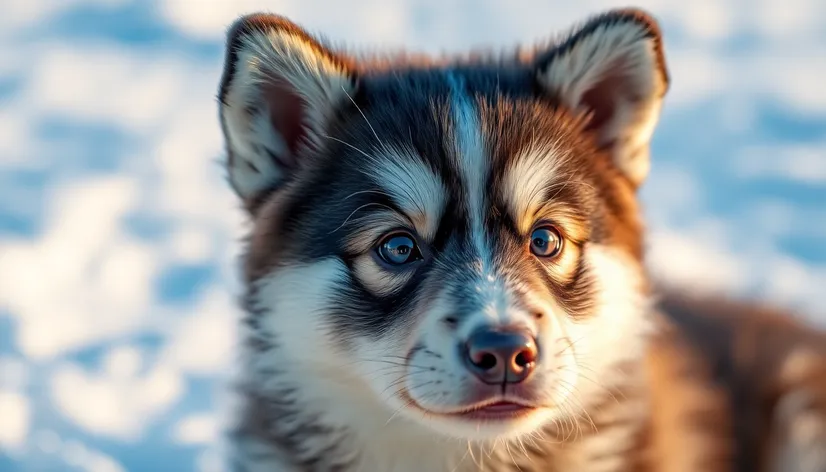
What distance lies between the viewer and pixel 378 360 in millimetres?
2510

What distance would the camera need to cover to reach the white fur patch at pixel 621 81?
280cm

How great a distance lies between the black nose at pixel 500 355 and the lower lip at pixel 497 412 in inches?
4.2

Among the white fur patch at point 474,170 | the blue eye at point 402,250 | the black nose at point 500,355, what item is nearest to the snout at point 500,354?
the black nose at point 500,355

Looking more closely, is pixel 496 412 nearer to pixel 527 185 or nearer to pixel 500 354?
pixel 500 354

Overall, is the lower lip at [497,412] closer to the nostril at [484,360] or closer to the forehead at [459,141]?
the nostril at [484,360]

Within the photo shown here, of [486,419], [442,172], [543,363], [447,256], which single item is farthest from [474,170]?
[486,419]

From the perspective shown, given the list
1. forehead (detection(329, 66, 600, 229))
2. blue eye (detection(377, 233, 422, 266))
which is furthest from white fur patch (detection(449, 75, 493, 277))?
blue eye (detection(377, 233, 422, 266))

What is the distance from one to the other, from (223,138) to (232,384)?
2.74 ft

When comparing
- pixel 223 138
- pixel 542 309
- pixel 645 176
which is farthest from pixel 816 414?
pixel 223 138

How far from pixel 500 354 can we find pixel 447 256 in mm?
411

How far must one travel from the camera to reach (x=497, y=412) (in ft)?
7.67

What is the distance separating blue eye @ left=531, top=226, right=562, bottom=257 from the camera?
2623mm

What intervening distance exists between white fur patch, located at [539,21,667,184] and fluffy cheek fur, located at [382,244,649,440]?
Result: 388 mm

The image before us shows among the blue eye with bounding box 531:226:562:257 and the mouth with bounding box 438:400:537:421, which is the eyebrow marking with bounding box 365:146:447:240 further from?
the mouth with bounding box 438:400:537:421
